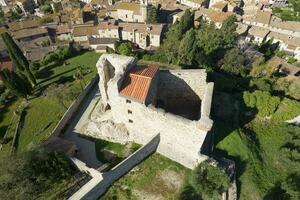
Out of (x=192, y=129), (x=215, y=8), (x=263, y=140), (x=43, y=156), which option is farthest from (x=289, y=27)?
(x=43, y=156)

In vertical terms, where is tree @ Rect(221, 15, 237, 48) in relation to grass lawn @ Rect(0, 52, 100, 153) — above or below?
above

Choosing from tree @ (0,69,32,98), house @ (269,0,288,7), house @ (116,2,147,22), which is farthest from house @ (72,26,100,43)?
house @ (269,0,288,7)

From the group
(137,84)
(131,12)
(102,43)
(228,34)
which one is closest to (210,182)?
(137,84)

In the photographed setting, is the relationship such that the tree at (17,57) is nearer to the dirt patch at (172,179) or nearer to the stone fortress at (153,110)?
the stone fortress at (153,110)

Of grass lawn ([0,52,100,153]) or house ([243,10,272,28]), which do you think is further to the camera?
house ([243,10,272,28])

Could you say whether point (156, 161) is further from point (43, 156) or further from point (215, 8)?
point (215, 8)

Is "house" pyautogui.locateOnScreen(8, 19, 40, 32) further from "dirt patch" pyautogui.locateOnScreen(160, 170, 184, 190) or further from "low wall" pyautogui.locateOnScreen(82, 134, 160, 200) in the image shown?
"dirt patch" pyautogui.locateOnScreen(160, 170, 184, 190)
